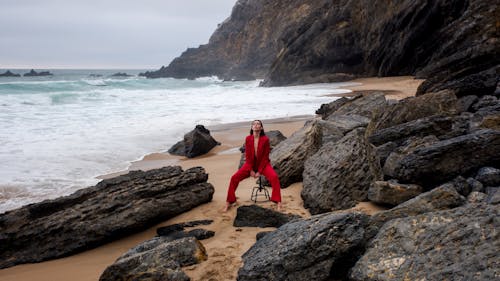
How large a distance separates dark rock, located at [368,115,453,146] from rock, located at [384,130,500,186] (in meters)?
1.18

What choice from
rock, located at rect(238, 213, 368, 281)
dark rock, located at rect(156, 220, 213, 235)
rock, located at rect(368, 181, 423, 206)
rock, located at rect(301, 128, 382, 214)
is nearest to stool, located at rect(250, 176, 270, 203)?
rock, located at rect(301, 128, 382, 214)

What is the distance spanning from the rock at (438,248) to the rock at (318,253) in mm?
176

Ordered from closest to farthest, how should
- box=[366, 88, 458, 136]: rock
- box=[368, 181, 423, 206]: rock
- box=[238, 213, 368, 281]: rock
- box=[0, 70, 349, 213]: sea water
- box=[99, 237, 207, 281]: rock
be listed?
box=[238, 213, 368, 281]: rock, box=[99, 237, 207, 281]: rock, box=[368, 181, 423, 206]: rock, box=[366, 88, 458, 136]: rock, box=[0, 70, 349, 213]: sea water

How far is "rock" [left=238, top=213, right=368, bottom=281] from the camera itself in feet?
11.2

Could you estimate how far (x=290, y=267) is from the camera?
345cm

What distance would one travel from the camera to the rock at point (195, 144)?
35.7ft

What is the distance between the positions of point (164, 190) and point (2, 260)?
87.3 inches

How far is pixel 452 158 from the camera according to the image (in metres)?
4.80

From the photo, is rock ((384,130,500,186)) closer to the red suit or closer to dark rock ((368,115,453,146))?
dark rock ((368,115,453,146))

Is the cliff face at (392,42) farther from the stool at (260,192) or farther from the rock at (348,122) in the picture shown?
the stool at (260,192)

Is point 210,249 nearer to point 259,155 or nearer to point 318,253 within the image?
point 318,253

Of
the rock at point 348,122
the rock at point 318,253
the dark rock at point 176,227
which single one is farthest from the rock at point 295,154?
the rock at point 318,253

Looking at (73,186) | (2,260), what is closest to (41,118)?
(73,186)

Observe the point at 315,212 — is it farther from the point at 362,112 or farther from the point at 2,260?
the point at 362,112
